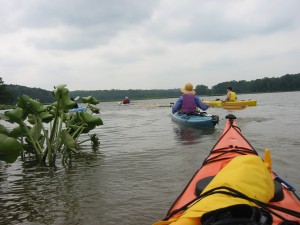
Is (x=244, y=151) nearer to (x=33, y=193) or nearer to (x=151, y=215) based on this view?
(x=151, y=215)

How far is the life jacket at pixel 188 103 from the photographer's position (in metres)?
12.0

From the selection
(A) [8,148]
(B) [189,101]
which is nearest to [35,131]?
(A) [8,148]

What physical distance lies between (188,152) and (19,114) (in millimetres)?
3670

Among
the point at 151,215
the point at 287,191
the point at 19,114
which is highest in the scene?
the point at 19,114

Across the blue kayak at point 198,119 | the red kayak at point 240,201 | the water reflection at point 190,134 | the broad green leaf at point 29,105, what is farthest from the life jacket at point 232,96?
the red kayak at point 240,201

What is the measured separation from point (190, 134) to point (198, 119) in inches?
49.4

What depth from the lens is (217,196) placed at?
2096 mm

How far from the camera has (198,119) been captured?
1134 centimetres

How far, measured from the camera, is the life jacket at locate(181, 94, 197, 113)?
12023 mm

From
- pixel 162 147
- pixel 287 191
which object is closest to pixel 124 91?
pixel 162 147

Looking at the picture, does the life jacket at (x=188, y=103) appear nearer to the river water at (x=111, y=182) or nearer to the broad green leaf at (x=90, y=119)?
the river water at (x=111, y=182)

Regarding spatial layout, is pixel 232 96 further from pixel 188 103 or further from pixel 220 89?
pixel 220 89

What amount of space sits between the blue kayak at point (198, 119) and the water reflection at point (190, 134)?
0.65 ft

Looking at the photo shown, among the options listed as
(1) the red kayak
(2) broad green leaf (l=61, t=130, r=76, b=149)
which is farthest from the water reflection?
(1) the red kayak
